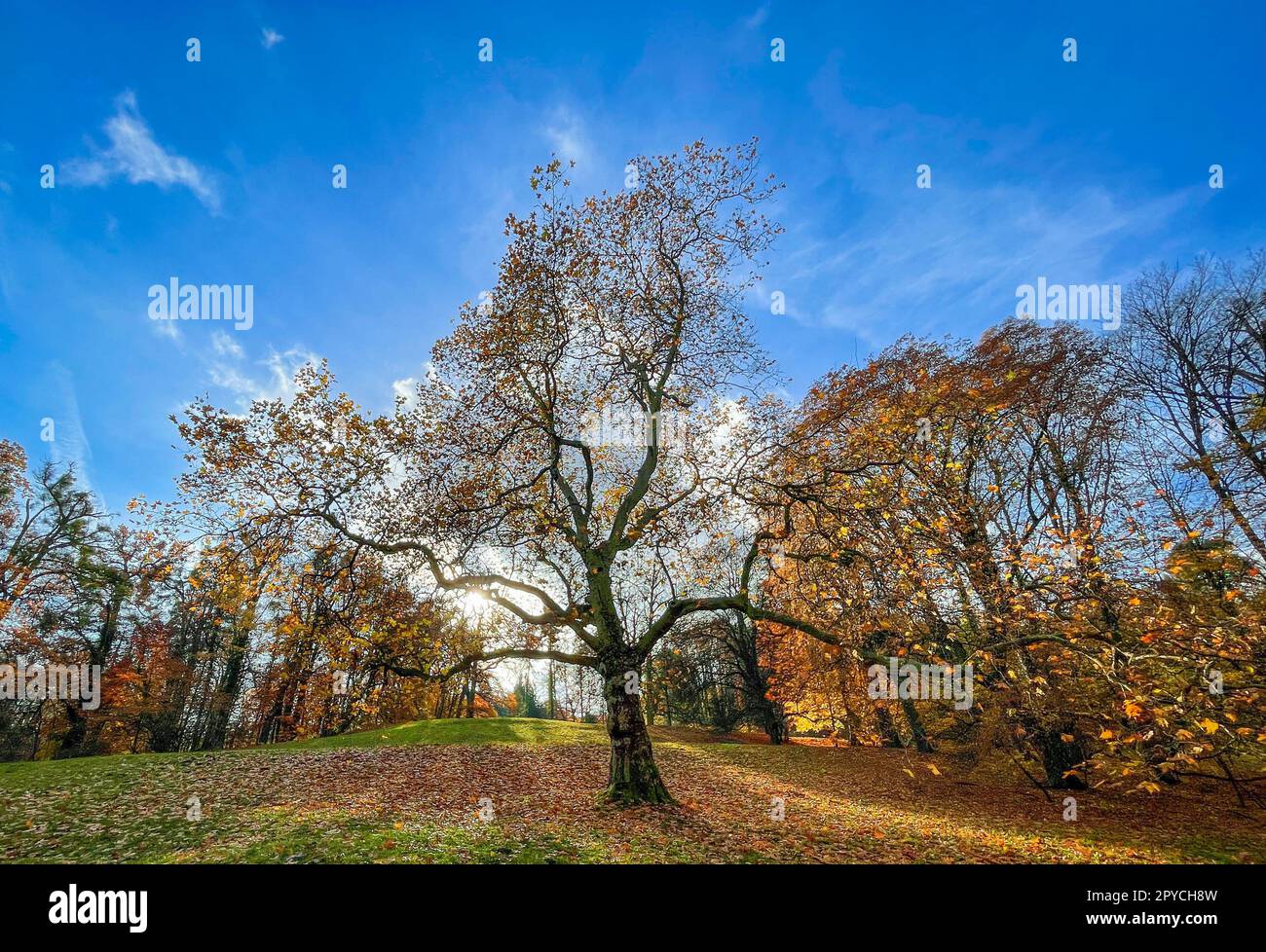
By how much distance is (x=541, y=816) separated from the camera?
461 inches

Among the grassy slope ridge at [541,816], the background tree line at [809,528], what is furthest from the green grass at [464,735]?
the background tree line at [809,528]

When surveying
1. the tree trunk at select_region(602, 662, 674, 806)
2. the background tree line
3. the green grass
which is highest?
the background tree line

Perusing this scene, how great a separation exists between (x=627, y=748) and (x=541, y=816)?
250 cm

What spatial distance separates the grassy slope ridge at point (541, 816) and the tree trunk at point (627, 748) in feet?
1.68

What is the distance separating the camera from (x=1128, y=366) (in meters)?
19.1

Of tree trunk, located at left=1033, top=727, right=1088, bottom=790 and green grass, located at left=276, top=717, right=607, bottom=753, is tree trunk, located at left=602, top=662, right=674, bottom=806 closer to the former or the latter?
tree trunk, located at left=1033, top=727, right=1088, bottom=790

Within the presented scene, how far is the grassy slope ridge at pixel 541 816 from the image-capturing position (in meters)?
9.08

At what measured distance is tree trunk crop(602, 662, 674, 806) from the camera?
11766 millimetres

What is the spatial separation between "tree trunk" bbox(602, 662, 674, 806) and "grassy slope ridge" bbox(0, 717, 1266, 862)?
0.51 m

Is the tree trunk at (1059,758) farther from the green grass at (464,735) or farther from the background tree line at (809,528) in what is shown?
the green grass at (464,735)

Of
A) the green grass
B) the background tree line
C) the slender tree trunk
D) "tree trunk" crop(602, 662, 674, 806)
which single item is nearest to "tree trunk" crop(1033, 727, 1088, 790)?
the background tree line

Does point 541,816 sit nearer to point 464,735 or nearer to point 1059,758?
point 1059,758
